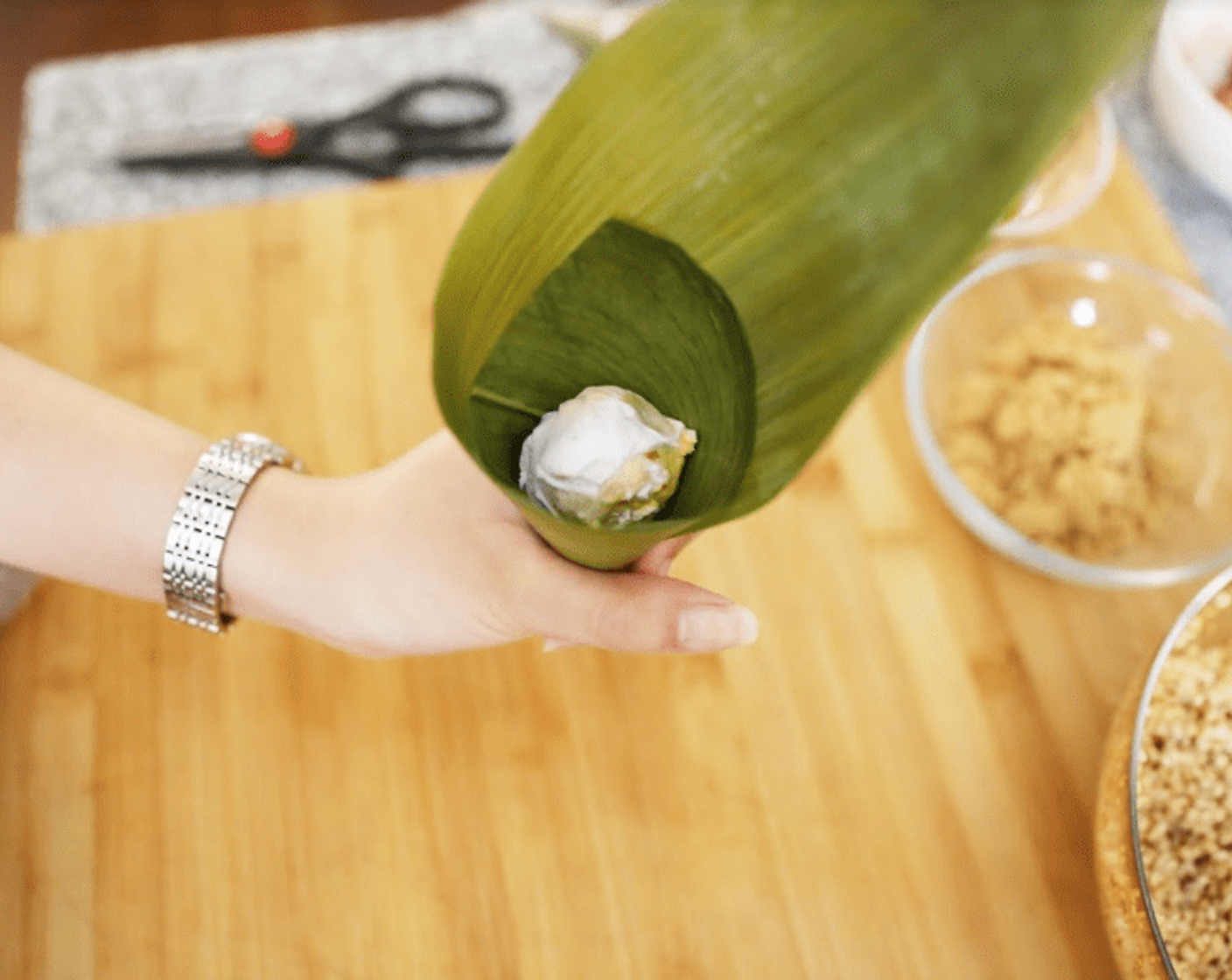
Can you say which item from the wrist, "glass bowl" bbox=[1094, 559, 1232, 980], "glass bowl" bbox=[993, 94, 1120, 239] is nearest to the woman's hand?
the wrist

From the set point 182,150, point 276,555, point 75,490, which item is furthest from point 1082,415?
point 182,150

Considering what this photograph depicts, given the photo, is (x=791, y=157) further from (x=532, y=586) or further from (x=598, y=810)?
(x=598, y=810)

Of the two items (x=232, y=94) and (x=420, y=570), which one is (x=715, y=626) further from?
(x=232, y=94)

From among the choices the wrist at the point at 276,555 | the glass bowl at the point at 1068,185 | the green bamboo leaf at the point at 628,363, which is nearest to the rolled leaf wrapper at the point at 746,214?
the green bamboo leaf at the point at 628,363

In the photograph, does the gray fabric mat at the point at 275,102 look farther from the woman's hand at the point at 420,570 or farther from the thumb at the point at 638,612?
the thumb at the point at 638,612

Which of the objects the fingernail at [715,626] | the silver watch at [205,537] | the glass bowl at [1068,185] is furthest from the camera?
the glass bowl at [1068,185]

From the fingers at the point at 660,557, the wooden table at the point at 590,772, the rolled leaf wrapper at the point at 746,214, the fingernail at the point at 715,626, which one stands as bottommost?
the wooden table at the point at 590,772

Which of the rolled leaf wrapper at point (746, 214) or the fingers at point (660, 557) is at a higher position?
the rolled leaf wrapper at point (746, 214)
